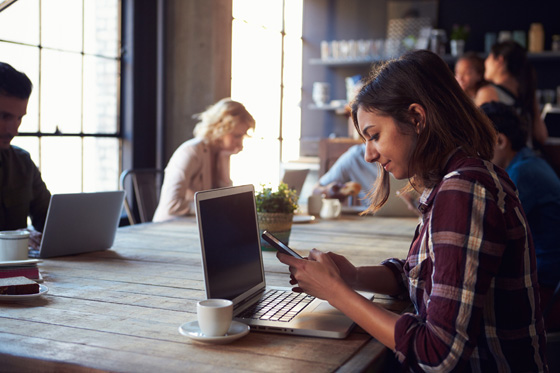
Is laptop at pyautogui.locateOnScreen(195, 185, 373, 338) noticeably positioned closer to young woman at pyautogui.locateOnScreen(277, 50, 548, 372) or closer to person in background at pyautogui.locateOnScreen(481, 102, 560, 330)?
young woman at pyautogui.locateOnScreen(277, 50, 548, 372)

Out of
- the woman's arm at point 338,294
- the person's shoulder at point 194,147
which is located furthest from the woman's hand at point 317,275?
the person's shoulder at point 194,147

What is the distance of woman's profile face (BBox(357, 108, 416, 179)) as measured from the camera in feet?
4.31

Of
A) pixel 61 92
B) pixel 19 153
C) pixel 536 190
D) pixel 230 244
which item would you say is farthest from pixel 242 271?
pixel 61 92

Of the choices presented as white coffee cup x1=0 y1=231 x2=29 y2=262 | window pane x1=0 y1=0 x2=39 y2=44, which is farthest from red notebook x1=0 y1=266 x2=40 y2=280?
window pane x1=0 y1=0 x2=39 y2=44

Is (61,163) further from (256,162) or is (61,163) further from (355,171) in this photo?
(256,162)

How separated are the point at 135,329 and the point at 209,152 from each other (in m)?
2.43

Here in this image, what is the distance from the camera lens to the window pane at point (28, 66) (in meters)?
3.25

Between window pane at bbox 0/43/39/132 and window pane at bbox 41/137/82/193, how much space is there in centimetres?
15

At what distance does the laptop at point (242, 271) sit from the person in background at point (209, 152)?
1796 mm

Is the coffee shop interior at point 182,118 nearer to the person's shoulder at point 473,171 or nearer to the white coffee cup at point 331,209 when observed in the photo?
the white coffee cup at point 331,209

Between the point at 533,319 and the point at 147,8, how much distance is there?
145 inches

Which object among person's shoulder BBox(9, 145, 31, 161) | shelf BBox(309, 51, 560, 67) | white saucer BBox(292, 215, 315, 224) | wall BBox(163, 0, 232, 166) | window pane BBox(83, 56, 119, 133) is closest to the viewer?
person's shoulder BBox(9, 145, 31, 161)

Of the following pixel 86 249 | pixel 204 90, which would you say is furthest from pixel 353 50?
pixel 86 249

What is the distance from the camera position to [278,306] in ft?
4.79
